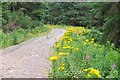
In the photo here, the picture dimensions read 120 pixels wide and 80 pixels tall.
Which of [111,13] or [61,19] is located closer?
[111,13]

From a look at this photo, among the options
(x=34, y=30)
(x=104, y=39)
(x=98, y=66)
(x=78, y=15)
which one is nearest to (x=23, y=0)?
(x=34, y=30)

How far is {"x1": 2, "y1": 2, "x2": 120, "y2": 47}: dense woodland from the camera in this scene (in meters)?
9.39

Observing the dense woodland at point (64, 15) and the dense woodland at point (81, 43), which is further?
the dense woodland at point (64, 15)

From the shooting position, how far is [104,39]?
9.77m

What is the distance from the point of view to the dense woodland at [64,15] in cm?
939

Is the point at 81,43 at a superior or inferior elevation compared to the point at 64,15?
superior

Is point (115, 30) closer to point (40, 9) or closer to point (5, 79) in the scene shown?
point (5, 79)

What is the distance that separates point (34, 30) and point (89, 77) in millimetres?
16310

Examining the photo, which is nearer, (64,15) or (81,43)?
(81,43)

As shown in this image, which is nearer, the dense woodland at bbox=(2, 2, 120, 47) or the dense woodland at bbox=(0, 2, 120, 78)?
the dense woodland at bbox=(0, 2, 120, 78)

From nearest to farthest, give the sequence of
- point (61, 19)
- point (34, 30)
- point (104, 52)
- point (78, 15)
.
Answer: point (104, 52), point (34, 30), point (78, 15), point (61, 19)

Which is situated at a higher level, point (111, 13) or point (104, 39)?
point (111, 13)

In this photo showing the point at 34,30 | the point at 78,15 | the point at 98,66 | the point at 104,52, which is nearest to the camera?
the point at 98,66

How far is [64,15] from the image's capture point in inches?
1679
